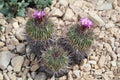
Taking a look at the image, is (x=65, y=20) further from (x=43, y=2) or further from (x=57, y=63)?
(x=57, y=63)

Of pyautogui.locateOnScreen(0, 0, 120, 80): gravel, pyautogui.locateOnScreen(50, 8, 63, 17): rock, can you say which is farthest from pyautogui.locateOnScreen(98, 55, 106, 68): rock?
pyautogui.locateOnScreen(50, 8, 63, 17): rock

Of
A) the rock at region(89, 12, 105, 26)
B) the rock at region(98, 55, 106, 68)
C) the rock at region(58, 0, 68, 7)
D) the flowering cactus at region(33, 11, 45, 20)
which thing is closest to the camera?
the flowering cactus at region(33, 11, 45, 20)

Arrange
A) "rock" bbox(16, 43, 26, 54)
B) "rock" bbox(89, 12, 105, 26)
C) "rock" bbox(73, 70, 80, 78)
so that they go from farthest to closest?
1. "rock" bbox(89, 12, 105, 26)
2. "rock" bbox(16, 43, 26, 54)
3. "rock" bbox(73, 70, 80, 78)

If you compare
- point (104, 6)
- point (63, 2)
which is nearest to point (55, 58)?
point (63, 2)

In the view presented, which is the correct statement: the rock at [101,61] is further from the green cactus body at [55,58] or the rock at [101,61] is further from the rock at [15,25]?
the rock at [15,25]

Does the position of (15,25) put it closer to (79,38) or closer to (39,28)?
(39,28)

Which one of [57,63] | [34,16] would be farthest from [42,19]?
[57,63]

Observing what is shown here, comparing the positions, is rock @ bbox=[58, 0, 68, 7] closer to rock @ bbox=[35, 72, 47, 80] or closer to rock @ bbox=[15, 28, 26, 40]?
rock @ bbox=[15, 28, 26, 40]

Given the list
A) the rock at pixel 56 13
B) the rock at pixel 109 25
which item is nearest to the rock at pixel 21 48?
the rock at pixel 56 13
